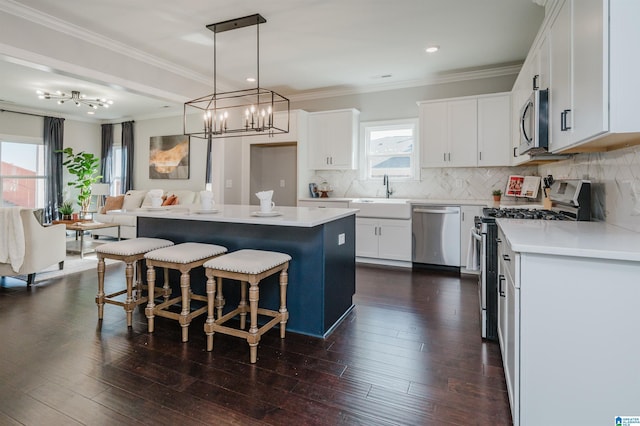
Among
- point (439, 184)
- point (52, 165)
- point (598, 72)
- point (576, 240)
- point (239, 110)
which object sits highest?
point (239, 110)

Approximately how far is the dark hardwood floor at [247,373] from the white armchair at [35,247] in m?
0.82

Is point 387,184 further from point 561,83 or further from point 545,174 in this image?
point 561,83

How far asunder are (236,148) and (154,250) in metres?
3.53

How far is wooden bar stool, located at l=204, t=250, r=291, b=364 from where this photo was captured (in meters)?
2.24

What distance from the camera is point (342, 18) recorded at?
3256 mm

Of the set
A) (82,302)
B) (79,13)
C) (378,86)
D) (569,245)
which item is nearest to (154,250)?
(82,302)

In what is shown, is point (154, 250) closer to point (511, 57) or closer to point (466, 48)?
point (466, 48)

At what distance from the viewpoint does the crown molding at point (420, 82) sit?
4.55 metres

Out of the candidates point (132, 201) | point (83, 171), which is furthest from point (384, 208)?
point (83, 171)

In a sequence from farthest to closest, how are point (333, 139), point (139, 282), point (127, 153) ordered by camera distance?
point (127, 153) → point (333, 139) → point (139, 282)

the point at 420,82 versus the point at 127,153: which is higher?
the point at 420,82

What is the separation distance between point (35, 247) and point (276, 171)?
11.9 ft

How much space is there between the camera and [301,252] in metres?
2.66

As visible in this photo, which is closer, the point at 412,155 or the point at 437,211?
the point at 437,211
